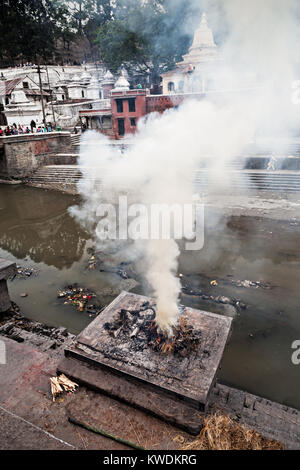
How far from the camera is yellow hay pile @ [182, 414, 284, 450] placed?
3287mm

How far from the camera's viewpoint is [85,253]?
10.0 m

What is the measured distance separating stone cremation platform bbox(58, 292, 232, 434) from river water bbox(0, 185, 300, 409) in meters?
1.17

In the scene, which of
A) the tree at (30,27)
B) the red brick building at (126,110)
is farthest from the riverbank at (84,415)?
the tree at (30,27)

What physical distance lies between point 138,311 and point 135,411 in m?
1.75

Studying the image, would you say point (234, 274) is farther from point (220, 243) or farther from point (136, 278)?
point (136, 278)

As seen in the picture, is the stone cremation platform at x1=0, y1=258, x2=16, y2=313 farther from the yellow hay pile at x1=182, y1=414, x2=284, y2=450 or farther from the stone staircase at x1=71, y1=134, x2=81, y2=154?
the stone staircase at x1=71, y1=134, x2=81, y2=154

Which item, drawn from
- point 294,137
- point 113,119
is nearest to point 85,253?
point 294,137

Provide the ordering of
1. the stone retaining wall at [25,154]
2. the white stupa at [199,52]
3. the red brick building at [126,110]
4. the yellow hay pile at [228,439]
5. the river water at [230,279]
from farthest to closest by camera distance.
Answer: the red brick building at [126,110] < the stone retaining wall at [25,154] < the white stupa at [199,52] < the river water at [230,279] < the yellow hay pile at [228,439]

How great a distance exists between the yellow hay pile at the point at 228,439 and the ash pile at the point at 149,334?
1043 mm

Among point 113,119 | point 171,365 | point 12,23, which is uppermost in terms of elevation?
point 12,23

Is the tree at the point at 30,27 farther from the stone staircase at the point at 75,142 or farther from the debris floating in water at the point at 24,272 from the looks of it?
the debris floating in water at the point at 24,272

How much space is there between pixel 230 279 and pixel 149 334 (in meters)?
3.96

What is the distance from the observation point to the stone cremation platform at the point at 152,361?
374 centimetres

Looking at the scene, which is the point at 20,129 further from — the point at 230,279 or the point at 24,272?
the point at 230,279
